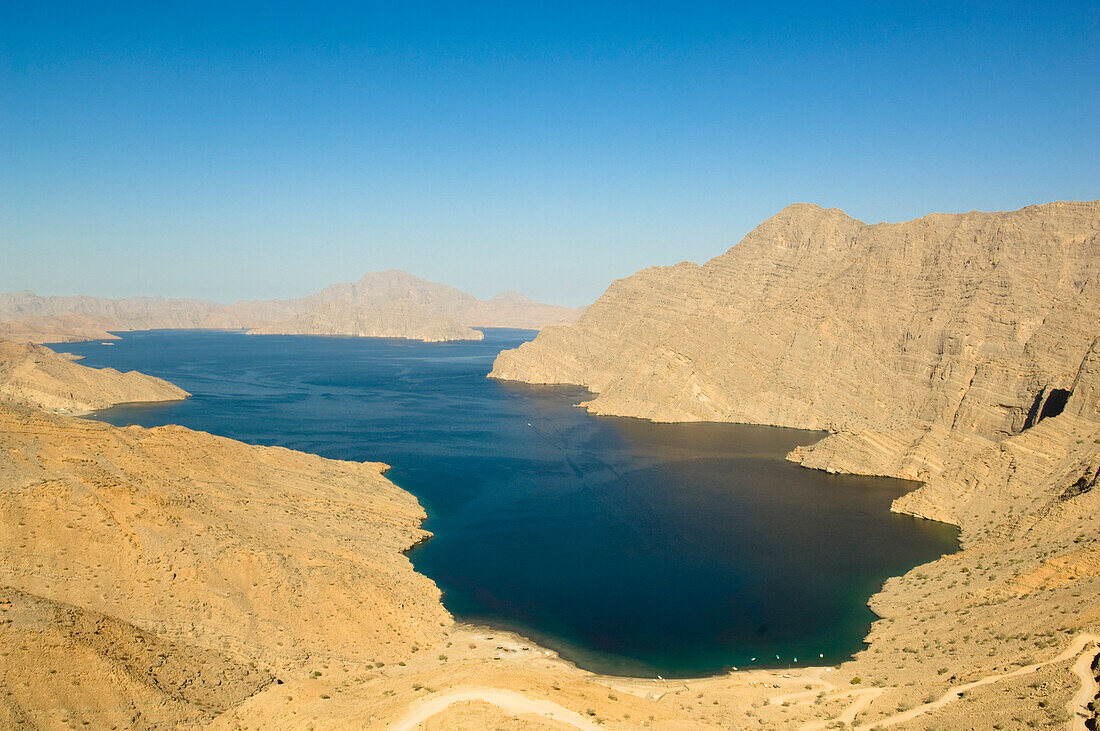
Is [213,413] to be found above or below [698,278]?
below

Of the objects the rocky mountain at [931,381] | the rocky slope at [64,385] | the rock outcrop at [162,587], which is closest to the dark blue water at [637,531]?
the rocky mountain at [931,381]

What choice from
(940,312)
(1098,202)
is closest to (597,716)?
(940,312)

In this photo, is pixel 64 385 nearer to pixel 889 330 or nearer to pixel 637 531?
pixel 637 531

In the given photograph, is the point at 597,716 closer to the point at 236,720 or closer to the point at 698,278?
the point at 236,720

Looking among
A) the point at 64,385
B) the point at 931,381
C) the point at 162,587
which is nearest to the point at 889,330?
the point at 931,381

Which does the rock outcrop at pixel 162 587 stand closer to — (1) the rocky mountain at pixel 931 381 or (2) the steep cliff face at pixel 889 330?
(1) the rocky mountain at pixel 931 381

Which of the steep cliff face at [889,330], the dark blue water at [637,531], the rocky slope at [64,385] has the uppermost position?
the steep cliff face at [889,330]
